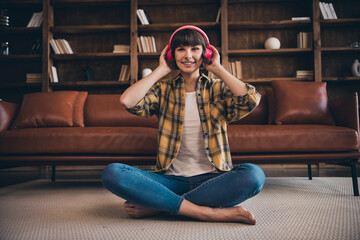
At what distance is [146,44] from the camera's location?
3.55 metres

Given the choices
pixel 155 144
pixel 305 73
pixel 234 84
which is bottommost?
pixel 155 144

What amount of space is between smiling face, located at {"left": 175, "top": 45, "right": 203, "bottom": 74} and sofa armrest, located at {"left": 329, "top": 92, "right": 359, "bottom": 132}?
1269mm

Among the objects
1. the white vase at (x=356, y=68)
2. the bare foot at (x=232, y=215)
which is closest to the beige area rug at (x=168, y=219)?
the bare foot at (x=232, y=215)

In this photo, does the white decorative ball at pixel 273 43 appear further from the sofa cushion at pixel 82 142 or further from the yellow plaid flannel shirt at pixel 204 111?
the yellow plaid flannel shirt at pixel 204 111

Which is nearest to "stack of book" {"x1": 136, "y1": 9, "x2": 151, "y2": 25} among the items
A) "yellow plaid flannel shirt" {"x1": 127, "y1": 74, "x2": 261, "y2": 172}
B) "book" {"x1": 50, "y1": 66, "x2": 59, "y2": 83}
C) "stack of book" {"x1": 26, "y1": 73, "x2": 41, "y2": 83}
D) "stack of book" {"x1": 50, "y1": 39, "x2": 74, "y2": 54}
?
"stack of book" {"x1": 50, "y1": 39, "x2": 74, "y2": 54}

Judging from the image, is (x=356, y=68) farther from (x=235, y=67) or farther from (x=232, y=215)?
(x=232, y=215)

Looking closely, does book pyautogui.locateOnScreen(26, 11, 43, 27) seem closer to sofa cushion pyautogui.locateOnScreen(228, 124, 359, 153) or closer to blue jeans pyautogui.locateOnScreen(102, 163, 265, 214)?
sofa cushion pyautogui.locateOnScreen(228, 124, 359, 153)

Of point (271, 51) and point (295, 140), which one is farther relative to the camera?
point (271, 51)

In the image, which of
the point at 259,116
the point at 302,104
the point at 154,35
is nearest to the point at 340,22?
the point at 302,104

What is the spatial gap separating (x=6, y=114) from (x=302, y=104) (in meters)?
2.49

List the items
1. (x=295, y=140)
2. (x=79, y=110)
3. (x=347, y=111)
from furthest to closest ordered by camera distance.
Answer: (x=79, y=110) < (x=347, y=111) < (x=295, y=140)

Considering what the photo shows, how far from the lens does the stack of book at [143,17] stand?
3.52 m

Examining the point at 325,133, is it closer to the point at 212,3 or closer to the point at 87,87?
the point at 212,3

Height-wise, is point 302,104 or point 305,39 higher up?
point 305,39
